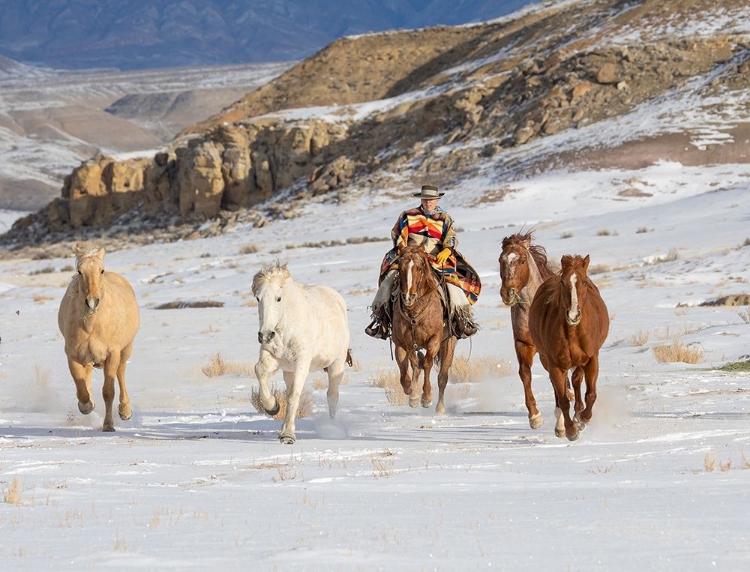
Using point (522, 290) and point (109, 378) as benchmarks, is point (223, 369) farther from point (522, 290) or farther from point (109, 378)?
point (522, 290)

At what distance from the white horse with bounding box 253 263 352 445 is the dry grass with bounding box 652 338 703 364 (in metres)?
6.10

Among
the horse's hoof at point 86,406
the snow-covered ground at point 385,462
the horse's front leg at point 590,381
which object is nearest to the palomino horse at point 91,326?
the horse's hoof at point 86,406

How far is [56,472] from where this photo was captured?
8297 millimetres

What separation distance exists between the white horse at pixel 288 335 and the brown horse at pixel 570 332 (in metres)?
2.01

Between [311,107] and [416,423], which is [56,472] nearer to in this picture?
[416,423]

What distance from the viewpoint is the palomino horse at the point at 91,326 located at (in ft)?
36.6

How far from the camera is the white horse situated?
10125 millimetres

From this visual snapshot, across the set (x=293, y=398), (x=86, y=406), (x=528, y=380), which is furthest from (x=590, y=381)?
(x=86, y=406)

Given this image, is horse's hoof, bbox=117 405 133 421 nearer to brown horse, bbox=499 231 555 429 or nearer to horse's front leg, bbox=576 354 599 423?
brown horse, bbox=499 231 555 429

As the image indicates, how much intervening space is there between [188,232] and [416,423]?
52.9 meters

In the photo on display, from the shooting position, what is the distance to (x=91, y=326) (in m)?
11.5

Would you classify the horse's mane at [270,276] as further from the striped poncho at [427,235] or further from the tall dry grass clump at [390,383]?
the tall dry grass clump at [390,383]

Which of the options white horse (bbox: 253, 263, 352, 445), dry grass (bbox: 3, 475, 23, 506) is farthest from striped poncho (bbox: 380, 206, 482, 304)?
dry grass (bbox: 3, 475, 23, 506)

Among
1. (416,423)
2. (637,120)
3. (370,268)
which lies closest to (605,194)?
(637,120)
